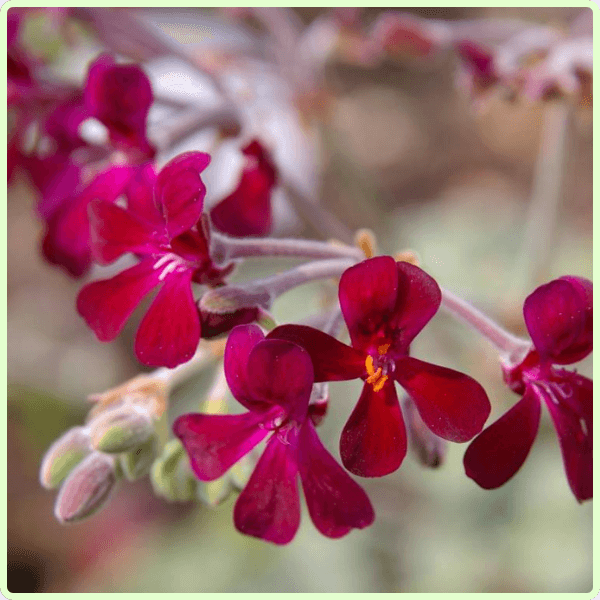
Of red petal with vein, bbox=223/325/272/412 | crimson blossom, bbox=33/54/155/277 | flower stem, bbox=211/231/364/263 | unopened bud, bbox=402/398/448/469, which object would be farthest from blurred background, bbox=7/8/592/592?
red petal with vein, bbox=223/325/272/412

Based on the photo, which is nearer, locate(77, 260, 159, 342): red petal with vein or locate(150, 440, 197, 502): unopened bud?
locate(77, 260, 159, 342): red petal with vein

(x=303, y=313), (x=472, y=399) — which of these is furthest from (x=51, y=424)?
(x=472, y=399)

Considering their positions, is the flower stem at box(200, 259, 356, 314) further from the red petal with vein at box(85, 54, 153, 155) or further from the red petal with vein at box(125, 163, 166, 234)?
the red petal with vein at box(85, 54, 153, 155)

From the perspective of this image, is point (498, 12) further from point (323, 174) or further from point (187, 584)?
point (187, 584)

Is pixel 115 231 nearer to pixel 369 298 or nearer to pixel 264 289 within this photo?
pixel 264 289

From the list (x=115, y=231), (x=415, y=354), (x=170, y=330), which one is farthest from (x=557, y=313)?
(x=415, y=354)

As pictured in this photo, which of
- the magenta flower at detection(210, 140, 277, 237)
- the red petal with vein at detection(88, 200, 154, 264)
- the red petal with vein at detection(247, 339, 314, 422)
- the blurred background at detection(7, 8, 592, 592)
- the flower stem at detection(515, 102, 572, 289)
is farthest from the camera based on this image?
the blurred background at detection(7, 8, 592, 592)

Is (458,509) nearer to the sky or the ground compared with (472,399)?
nearer to the ground

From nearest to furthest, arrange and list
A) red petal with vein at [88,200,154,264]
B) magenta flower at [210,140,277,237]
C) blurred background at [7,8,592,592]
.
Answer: red petal with vein at [88,200,154,264] → magenta flower at [210,140,277,237] → blurred background at [7,8,592,592]
